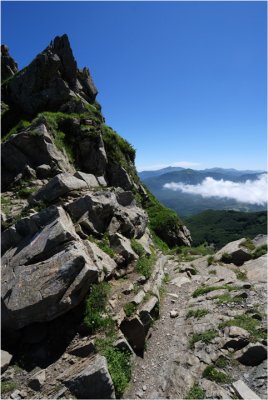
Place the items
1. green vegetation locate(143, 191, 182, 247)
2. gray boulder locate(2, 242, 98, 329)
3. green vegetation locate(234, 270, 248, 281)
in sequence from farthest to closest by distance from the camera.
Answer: green vegetation locate(143, 191, 182, 247), green vegetation locate(234, 270, 248, 281), gray boulder locate(2, 242, 98, 329)

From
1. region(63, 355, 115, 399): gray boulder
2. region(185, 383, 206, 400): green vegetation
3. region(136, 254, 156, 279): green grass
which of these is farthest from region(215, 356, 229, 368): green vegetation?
region(136, 254, 156, 279): green grass

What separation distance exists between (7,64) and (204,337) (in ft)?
216

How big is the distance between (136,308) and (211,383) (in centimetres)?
605

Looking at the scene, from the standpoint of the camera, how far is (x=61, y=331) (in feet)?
53.2

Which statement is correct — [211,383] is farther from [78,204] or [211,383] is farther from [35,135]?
[35,135]

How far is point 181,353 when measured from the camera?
1543cm

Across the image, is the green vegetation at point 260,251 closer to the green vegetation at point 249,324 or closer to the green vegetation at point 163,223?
the green vegetation at point 249,324

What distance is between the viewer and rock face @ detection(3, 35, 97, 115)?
1880 inches

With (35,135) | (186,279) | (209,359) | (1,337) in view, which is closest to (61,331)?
(1,337)

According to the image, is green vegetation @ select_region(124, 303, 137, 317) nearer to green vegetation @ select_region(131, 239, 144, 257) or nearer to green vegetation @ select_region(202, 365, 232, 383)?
green vegetation @ select_region(202, 365, 232, 383)

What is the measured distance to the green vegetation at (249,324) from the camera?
15.0 metres

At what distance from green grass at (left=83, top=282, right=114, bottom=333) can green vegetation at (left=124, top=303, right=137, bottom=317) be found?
1.28 meters

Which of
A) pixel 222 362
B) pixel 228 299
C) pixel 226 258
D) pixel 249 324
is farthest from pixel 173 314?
pixel 226 258

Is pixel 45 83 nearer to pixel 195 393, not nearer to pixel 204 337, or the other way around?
pixel 204 337
